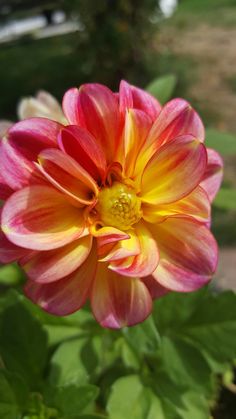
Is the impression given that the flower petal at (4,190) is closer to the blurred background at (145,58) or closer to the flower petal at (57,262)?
the flower petal at (57,262)

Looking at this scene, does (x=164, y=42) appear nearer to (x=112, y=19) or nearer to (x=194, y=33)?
(x=194, y=33)

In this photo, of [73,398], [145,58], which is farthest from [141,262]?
[145,58]

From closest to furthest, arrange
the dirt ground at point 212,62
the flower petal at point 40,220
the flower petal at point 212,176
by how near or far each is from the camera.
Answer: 1. the flower petal at point 40,220
2. the flower petal at point 212,176
3. the dirt ground at point 212,62

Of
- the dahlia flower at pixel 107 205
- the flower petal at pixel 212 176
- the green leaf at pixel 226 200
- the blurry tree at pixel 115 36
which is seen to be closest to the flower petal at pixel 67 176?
the dahlia flower at pixel 107 205

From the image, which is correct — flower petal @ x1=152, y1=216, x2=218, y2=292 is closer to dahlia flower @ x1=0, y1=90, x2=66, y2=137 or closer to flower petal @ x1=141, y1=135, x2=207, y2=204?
flower petal @ x1=141, y1=135, x2=207, y2=204

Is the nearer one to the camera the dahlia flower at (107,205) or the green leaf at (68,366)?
the dahlia flower at (107,205)

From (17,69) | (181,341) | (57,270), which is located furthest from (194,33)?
(57,270)
